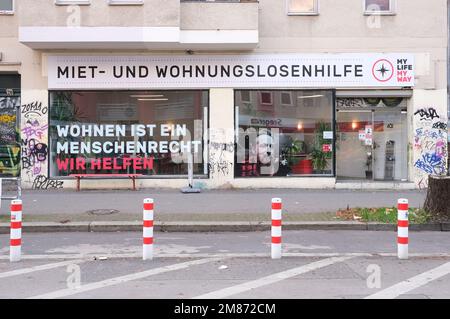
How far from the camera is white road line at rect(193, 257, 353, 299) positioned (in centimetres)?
609

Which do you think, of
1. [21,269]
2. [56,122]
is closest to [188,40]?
[56,122]

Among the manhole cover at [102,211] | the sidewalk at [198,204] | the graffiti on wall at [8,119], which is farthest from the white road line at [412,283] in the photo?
the graffiti on wall at [8,119]

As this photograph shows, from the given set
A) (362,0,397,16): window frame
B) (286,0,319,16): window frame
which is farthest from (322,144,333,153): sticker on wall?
(362,0,397,16): window frame

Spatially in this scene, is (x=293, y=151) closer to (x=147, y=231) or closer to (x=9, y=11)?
(x=9, y=11)

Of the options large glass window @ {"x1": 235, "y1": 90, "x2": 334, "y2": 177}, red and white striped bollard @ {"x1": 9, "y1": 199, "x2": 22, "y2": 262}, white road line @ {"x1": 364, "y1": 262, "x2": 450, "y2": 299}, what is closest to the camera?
white road line @ {"x1": 364, "y1": 262, "x2": 450, "y2": 299}

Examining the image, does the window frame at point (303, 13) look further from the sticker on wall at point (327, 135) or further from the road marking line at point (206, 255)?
the road marking line at point (206, 255)

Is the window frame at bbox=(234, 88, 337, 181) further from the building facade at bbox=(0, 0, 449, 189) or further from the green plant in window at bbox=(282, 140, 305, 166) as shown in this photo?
the green plant in window at bbox=(282, 140, 305, 166)

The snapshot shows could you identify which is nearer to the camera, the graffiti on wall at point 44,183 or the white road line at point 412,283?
the white road line at point 412,283

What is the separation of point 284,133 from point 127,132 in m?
5.13

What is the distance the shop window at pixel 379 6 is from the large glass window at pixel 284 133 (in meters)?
2.93

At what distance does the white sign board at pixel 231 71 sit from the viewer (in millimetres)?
16953

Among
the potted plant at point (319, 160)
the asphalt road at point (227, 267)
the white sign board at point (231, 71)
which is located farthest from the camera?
the potted plant at point (319, 160)

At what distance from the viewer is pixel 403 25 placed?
17.1 m
